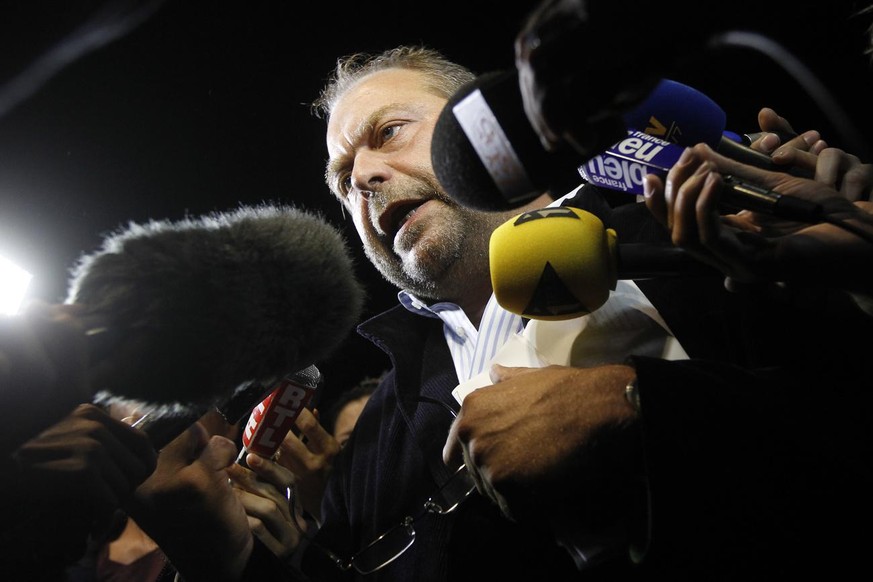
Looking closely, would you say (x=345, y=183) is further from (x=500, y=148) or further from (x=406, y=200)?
(x=500, y=148)

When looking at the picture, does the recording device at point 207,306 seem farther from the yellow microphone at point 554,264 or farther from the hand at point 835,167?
the hand at point 835,167

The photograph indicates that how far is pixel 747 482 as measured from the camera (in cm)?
83

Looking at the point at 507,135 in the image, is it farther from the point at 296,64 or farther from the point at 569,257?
the point at 296,64

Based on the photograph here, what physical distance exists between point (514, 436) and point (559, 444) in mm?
82

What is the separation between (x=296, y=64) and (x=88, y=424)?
106 inches

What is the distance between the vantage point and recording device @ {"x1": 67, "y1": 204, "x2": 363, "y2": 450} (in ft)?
2.70

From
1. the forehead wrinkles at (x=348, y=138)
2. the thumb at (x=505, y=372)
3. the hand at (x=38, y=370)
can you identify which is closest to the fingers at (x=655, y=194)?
the thumb at (x=505, y=372)

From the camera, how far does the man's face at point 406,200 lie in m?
1.82

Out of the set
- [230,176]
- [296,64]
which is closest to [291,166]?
[230,176]

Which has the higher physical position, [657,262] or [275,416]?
[657,262]

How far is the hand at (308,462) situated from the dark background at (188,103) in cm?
120

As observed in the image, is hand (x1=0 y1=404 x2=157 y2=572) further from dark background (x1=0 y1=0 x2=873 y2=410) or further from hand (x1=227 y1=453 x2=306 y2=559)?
dark background (x1=0 y1=0 x2=873 y2=410)

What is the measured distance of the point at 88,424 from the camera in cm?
85

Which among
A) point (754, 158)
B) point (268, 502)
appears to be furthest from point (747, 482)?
point (268, 502)
